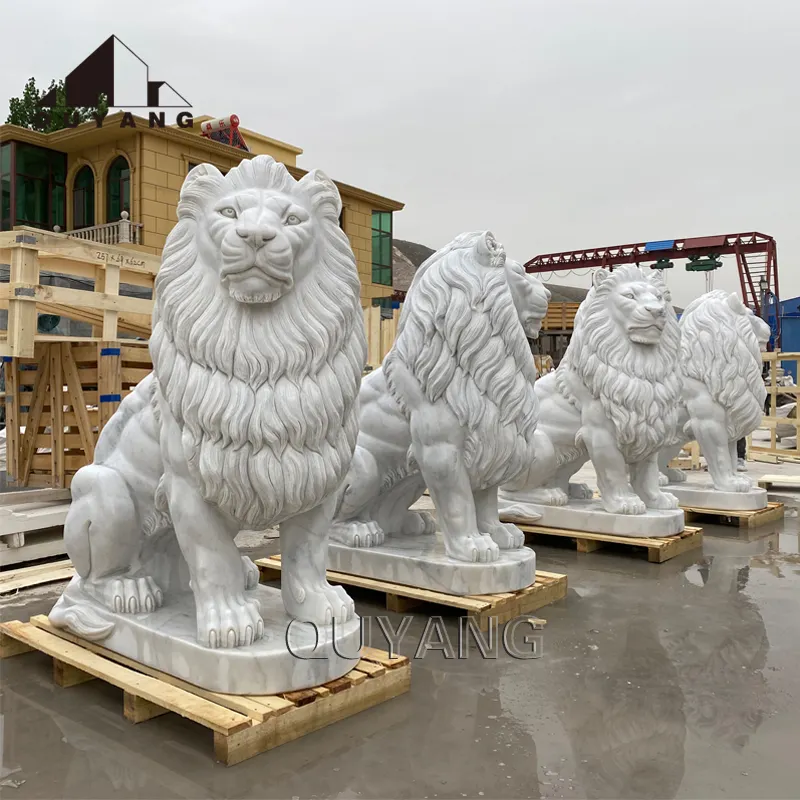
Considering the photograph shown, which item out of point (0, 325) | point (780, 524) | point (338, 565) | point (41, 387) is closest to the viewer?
point (338, 565)

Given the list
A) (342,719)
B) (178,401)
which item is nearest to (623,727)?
(342,719)

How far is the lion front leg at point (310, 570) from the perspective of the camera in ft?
8.14

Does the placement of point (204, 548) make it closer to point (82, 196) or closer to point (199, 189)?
point (199, 189)

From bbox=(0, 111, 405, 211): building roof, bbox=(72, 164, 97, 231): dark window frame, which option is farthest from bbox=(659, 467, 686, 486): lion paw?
bbox=(72, 164, 97, 231): dark window frame

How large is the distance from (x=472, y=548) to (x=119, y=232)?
42.1ft

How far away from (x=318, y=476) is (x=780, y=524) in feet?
16.0

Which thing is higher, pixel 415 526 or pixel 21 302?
pixel 21 302

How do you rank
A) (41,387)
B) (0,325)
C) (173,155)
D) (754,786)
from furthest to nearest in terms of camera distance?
(173,155), (41,387), (0,325), (754,786)

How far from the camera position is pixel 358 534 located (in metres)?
3.83

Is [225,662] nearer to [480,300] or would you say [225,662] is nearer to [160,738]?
[160,738]

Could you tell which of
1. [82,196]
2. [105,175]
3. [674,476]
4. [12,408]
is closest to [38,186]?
[82,196]

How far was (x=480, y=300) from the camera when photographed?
3445 millimetres

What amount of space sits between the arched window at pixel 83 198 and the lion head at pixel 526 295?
48.4ft

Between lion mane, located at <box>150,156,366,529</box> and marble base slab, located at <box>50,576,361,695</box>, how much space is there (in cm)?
39
